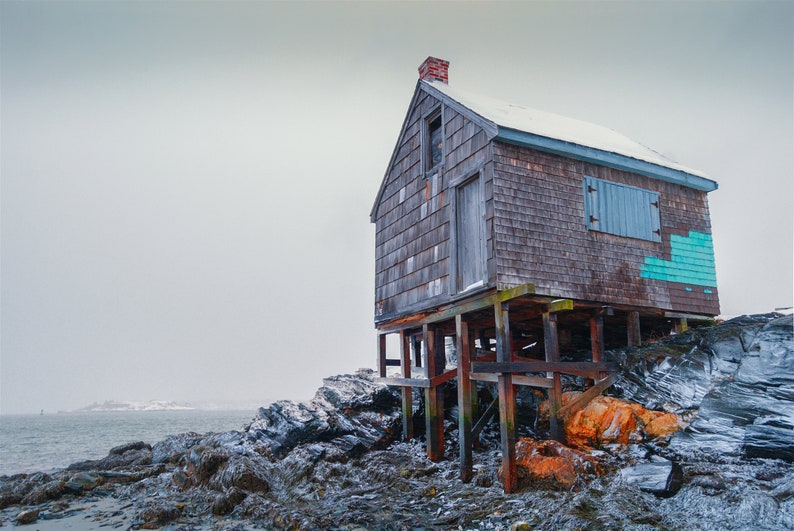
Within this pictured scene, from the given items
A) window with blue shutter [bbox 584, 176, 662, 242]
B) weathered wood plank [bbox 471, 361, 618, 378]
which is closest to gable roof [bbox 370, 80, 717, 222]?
window with blue shutter [bbox 584, 176, 662, 242]

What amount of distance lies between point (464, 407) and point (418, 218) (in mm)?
5087

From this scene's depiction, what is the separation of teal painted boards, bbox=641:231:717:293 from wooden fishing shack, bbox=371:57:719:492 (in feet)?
0.14

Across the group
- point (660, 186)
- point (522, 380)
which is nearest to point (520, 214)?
point (522, 380)

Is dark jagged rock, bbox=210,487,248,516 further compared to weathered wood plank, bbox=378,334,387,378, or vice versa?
weathered wood plank, bbox=378,334,387,378

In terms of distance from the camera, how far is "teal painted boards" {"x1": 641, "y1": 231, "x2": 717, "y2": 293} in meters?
13.5

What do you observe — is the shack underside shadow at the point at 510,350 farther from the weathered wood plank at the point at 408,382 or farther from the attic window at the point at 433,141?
the attic window at the point at 433,141

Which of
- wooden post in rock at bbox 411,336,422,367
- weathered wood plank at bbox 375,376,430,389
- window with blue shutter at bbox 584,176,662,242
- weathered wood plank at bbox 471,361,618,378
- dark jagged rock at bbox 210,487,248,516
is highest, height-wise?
window with blue shutter at bbox 584,176,662,242

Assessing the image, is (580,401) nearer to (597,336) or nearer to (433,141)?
(597,336)

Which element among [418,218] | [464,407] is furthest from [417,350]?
[464,407]

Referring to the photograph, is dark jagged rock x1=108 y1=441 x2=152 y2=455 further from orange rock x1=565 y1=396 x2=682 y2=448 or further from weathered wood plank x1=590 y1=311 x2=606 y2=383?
weathered wood plank x1=590 y1=311 x2=606 y2=383

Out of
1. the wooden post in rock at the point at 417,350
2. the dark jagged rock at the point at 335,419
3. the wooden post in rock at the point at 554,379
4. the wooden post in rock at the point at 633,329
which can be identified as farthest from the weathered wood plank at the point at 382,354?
the wooden post in rock at the point at 633,329

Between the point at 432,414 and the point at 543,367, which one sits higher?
the point at 543,367

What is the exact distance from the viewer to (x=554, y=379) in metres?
11.8

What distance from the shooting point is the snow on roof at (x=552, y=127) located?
1250 cm
